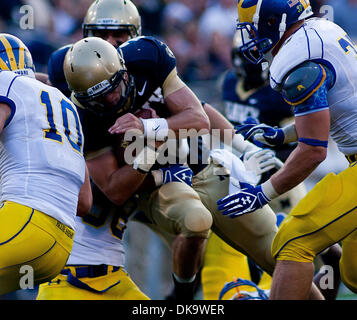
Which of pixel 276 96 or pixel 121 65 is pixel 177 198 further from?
pixel 276 96

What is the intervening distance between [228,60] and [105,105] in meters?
4.69

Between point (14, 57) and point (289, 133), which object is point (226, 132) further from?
point (14, 57)

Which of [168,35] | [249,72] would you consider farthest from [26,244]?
[168,35]

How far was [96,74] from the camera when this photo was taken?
3426mm

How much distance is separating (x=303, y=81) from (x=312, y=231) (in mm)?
685

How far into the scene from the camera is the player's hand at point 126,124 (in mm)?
3398

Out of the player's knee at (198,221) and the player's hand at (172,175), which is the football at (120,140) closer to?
the player's hand at (172,175)

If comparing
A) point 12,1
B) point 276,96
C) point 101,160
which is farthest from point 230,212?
point 12,1

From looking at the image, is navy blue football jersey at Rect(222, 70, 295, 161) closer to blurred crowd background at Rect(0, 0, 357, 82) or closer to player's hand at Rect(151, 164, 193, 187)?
player's hand at Rect(151, 164, 193, 187)

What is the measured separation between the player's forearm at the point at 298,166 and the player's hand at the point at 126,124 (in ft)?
2.39

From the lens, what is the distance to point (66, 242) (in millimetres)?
3008

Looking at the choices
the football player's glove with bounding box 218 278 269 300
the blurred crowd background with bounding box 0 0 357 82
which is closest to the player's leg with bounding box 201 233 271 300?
the football player's glove with bounding box 218 278 269 300

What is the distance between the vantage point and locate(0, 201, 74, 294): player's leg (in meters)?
2.79

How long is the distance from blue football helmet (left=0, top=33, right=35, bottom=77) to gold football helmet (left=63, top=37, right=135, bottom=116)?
230 mm
